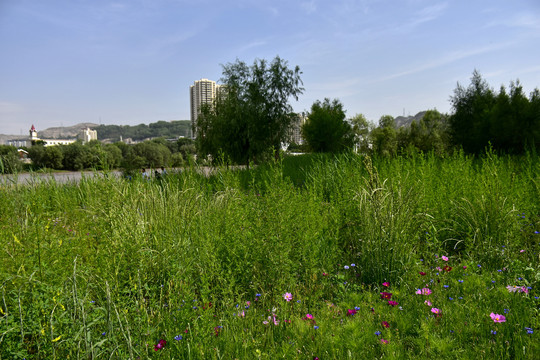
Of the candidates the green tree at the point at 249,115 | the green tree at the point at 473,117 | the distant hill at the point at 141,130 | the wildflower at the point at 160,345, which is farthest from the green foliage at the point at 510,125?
the distant hill at the point at 141,130

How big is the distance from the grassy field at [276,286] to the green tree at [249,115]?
15.8 m

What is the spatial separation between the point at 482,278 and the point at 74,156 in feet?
182

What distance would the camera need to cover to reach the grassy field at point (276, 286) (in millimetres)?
2006

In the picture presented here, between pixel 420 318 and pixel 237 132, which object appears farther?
pixel 237 132

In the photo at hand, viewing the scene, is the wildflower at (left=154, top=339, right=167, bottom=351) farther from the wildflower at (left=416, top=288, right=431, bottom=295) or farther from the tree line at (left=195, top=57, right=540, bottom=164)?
the tree line at (left=195, top=57, right=540, bottom=164)

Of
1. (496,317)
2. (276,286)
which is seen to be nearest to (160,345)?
(276,286)

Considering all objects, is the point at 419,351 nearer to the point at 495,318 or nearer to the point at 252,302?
the point at 495,318

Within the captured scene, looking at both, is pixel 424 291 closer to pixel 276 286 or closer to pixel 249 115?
pixel 276 286

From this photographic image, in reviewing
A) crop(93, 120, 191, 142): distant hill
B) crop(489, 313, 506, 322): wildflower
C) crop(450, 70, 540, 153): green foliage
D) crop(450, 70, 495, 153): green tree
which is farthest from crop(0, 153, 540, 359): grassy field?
crop(93, 120, 191, 142): distant hill

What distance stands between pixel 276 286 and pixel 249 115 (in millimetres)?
17781

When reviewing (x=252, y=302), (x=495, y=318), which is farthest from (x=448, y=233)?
(x=252, y=302)

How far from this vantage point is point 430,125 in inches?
2598

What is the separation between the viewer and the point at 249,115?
19.7 m

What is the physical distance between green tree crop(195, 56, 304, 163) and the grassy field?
15.8m
